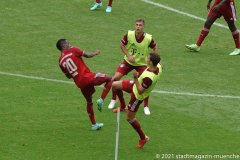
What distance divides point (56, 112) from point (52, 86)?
6.55 feet

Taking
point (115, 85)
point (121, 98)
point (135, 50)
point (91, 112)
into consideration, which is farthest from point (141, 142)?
point (135, 50)

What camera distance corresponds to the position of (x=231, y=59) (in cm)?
2262

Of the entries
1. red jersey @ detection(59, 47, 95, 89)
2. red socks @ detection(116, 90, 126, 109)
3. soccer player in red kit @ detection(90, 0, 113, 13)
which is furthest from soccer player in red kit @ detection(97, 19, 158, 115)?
soccer player in red kit @ detection(90, 0, 113, 13)

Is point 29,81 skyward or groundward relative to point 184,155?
groundward

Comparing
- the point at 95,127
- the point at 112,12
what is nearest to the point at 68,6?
the point at 112,12

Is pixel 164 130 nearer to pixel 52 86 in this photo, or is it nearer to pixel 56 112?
pixel 56 112

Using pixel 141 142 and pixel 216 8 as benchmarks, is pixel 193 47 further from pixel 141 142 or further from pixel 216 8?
pixel 141 142

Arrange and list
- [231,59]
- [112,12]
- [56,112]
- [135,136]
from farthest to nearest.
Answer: [112,12], [231,59], [56,112], [135,136]

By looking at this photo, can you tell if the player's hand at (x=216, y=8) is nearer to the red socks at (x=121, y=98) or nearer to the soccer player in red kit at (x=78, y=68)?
the red socks at (x=121, y=98)

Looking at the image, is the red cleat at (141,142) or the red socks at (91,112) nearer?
the red cleat at (141,142)

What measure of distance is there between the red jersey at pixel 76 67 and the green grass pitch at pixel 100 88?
1.24 metres

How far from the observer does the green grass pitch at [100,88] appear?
1620cm

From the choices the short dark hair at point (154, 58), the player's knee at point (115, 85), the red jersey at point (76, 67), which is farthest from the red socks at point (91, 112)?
the short dark hair at point (154, 58)

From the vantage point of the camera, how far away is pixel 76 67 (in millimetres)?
16703
